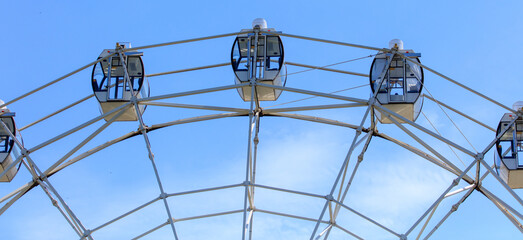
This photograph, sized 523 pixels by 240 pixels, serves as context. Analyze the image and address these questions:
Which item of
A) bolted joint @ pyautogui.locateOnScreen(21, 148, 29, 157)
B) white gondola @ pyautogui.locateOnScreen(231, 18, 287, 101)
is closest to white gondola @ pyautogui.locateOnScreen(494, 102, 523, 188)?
white gondola @ pyautogui.locateOnScreen(231, 18, 287, 101)

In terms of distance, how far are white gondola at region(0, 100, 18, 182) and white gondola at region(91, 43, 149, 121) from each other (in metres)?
4.19

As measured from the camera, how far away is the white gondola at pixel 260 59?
35.6 meters

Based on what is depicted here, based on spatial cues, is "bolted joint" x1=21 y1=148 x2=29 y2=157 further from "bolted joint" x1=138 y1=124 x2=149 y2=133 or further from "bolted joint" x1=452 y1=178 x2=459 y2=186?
"bolted joint" x1=452 y1=178 x2=459 y2=186

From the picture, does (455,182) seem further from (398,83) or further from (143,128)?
(143,128)

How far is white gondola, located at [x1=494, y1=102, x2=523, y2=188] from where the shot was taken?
35844 mm

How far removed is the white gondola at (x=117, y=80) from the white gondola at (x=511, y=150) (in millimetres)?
14668

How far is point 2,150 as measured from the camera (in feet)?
124

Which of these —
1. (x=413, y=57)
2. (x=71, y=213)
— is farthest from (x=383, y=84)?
(x=71, y=213)

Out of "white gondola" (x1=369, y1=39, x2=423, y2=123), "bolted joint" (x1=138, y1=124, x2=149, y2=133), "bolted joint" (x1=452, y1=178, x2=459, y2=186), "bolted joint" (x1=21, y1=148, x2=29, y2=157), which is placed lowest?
"bolted joint" (x1=452, y1=178, x2=459, y2=186)

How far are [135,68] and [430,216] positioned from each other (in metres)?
13.4

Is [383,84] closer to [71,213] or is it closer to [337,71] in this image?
[337,71]

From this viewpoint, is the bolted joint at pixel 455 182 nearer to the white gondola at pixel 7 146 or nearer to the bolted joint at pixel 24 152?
the bolted joint at pixel 24 152

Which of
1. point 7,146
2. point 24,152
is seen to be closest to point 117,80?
point 24,152

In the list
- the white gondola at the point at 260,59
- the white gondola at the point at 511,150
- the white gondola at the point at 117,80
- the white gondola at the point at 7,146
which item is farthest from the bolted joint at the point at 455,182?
the white gondola at the point at 7,146
